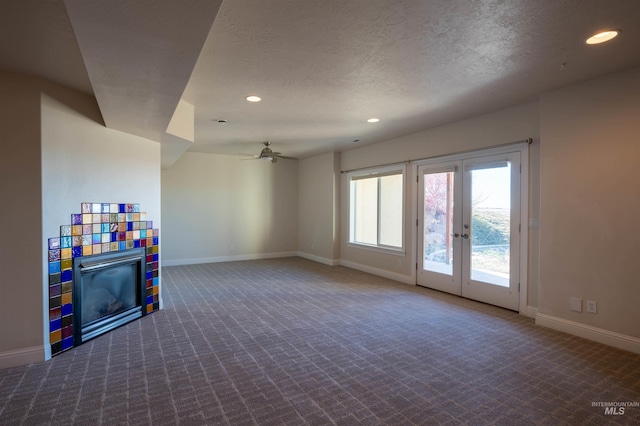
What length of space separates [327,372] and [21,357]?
8.74 feet

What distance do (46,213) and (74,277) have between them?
687mm

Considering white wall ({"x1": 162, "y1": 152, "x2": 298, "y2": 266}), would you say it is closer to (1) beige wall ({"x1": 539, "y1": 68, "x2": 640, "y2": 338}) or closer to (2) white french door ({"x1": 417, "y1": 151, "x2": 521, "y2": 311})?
(2) white french door ({"x1": 417, "y1": 151, "x2": 521, "y2": 311})

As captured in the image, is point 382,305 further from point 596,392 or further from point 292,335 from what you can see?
point 596,392

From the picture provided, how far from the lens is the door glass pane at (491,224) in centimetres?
452

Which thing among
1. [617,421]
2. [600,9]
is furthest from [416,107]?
[617,421]

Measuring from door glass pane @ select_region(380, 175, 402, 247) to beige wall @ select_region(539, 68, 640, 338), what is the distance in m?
2.71

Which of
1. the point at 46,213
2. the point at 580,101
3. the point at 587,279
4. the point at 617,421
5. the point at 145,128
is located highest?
the point at 580,101

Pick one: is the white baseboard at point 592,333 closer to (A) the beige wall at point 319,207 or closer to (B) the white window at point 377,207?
(B) the white window at point 377,207

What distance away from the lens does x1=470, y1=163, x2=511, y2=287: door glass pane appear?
4520mm

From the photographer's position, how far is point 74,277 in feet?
10.9

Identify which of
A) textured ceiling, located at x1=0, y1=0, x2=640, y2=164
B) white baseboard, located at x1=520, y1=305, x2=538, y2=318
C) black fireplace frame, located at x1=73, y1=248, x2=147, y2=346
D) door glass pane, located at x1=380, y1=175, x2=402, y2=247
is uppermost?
textured ceiling, located at x1=0, y1=0, x2=640, y2=164

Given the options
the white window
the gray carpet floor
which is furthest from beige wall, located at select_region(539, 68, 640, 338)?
the white window

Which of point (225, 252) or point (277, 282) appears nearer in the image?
point (277, 282)

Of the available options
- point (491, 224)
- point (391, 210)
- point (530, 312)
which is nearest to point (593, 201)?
point (491, 224)
